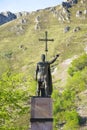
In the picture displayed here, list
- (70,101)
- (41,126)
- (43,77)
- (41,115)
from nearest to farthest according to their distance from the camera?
(41,126) → (41,115) → (43,77) → (70,101)

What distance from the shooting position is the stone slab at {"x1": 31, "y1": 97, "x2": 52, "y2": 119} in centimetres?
2941

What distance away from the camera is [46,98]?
98.2 feet

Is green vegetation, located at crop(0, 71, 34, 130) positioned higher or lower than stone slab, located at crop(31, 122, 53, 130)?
higher

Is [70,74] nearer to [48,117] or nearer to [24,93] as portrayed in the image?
[24,93]

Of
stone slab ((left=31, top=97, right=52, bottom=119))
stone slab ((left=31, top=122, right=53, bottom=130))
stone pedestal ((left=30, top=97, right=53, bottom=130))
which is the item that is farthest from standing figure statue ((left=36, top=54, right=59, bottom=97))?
stone slab ((left=31, top=122, right=53, bottom=130))

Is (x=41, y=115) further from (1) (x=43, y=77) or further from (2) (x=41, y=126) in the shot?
(1) (x=43, y=77)

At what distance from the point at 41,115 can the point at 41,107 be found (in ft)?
1.88

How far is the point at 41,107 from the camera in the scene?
1166 inches

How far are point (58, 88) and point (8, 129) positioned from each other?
146 meters

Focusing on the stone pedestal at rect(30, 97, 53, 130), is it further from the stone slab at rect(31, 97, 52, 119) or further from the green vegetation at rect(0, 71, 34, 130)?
the green vegetation at rect(0, 71, 34, 130)

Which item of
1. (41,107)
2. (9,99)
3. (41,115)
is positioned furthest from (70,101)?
(41,115)

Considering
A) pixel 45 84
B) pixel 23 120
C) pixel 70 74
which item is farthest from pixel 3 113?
pixel 70 74

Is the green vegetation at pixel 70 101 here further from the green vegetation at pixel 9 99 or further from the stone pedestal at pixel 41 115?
the stone pedestal at pixel 41 115

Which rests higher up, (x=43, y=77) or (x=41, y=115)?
(x=43, y=77)
